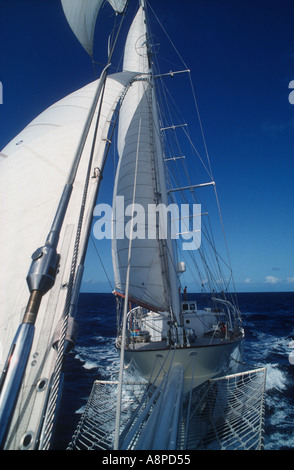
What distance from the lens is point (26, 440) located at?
105 centimetres

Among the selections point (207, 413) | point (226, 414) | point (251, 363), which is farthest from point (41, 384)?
point (251, 363)

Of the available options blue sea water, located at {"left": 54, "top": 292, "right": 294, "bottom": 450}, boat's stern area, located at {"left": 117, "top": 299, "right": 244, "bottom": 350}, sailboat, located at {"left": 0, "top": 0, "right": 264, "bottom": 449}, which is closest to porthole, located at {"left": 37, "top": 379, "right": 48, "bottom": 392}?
sailboat, located at {"left": 0, "top": 0, "right": 264, "bottom": 449}

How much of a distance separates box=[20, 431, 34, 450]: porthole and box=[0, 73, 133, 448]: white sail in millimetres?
11

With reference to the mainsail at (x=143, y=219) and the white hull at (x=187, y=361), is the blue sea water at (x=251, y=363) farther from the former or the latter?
the mainsail at (x=143, y=219)

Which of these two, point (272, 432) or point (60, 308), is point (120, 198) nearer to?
point (60, 308)

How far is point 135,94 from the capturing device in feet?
37.2

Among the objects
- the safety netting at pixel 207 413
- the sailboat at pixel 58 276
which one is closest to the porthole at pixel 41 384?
the sailboat at pixel 58 276

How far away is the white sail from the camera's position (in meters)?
1.28

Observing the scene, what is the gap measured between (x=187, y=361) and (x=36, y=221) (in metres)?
5.29

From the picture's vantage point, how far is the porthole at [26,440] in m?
1.04

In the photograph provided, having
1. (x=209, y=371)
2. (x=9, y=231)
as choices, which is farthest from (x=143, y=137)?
(x=209, y=371)

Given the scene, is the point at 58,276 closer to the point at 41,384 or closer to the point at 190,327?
the point at 41,384
